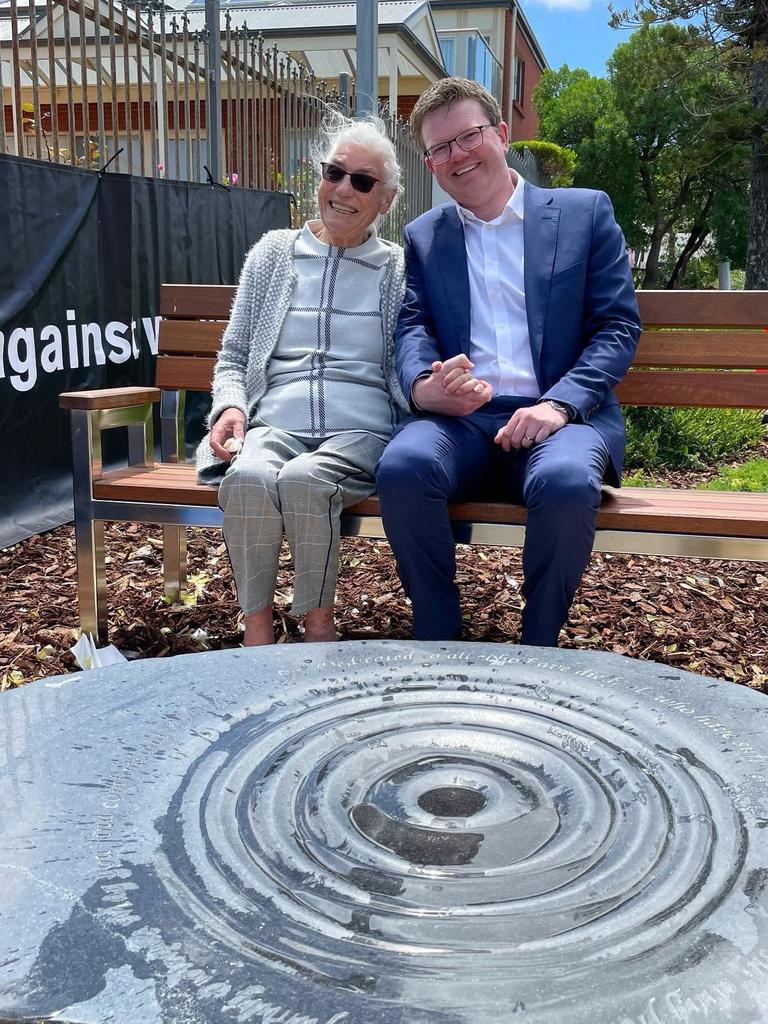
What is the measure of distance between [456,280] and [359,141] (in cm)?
57

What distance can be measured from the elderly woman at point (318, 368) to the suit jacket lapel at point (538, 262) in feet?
1.54

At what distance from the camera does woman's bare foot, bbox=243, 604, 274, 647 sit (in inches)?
116

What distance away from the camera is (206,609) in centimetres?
392

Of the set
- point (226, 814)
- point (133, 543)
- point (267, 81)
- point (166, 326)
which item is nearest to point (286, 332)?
point (166, 326)

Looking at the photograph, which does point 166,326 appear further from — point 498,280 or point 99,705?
point 99,705

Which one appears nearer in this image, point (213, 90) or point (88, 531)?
point (88, 531)

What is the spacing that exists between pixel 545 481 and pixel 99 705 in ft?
4.94

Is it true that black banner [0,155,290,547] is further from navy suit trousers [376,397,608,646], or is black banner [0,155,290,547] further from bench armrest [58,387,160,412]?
navy suit trousers [376,397,608,646]

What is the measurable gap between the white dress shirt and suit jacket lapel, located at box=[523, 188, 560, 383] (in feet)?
0.13

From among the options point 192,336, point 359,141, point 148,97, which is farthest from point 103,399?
point 148,97

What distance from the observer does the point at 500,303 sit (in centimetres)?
329

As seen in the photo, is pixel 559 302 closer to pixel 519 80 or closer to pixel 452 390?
pixel 452 390

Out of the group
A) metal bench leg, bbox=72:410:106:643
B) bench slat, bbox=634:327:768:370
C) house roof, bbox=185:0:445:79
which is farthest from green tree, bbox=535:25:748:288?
metal bench leg, bbox=72:410:106:643

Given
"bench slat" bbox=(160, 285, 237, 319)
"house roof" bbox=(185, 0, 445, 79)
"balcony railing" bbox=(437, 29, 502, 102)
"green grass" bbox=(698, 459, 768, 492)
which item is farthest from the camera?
"balcony railing" bbox=(437, 29, 502, 102)
